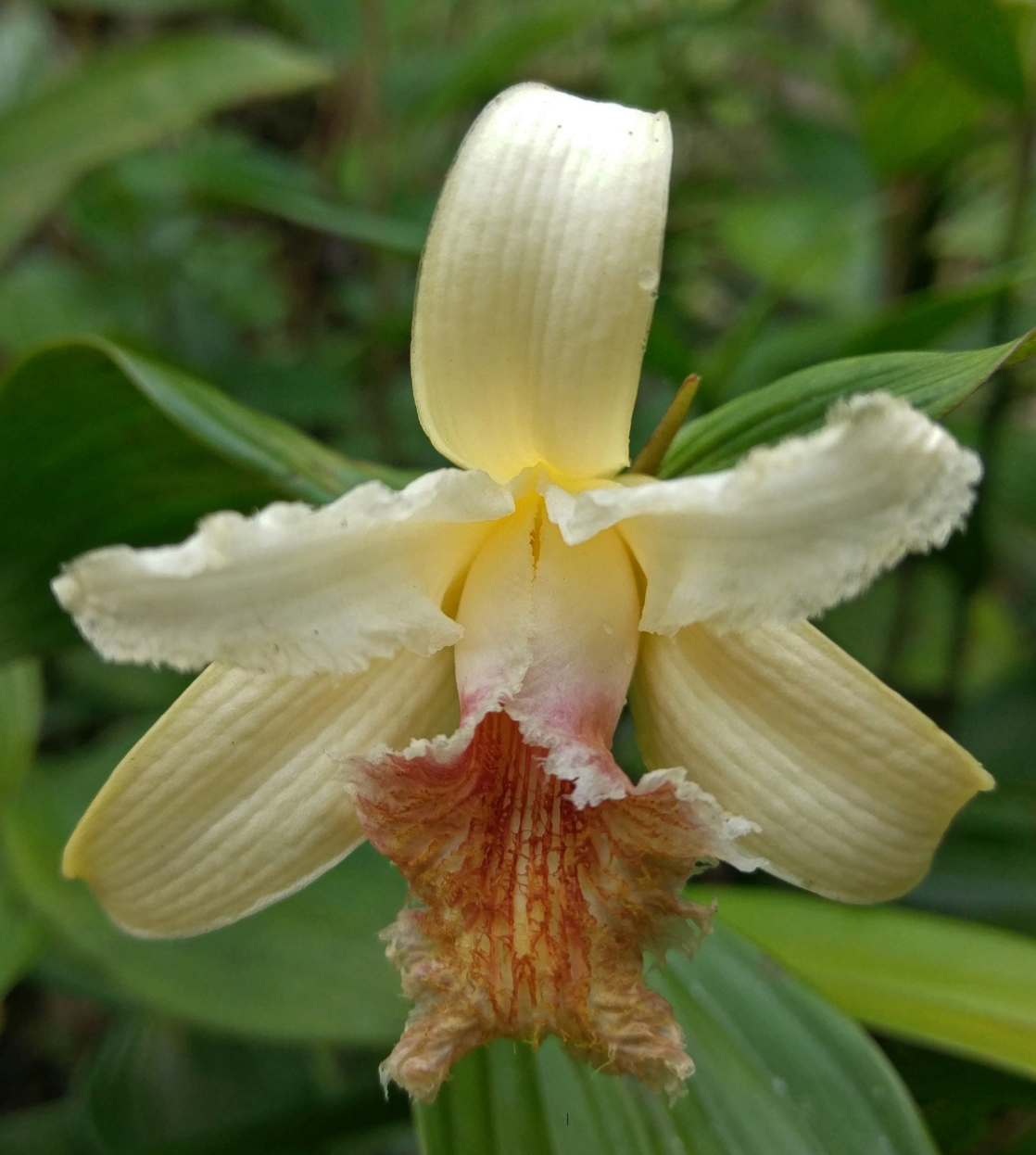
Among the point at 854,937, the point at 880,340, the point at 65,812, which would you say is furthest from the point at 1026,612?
the point at 65,812

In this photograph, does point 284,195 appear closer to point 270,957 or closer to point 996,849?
point 270,957

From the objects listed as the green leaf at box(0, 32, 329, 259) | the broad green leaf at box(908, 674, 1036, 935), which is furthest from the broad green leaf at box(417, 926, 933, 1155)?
the green leaf at box(0, 32, 329, 259)

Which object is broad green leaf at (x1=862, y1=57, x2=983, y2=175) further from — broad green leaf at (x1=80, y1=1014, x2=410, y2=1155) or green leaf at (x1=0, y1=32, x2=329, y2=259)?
broad green leaf at (x1=80, y1=1014, x2=410, y2=1155)

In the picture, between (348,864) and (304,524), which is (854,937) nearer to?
(348,864)


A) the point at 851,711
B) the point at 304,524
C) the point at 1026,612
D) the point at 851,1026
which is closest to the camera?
the point at 304,524

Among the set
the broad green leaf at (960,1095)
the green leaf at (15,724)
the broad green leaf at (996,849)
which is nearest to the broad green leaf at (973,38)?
the broad green leaf at (996,849)

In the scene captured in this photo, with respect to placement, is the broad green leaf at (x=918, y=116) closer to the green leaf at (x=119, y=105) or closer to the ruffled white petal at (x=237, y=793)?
the green leaf at (x=119, y=105)

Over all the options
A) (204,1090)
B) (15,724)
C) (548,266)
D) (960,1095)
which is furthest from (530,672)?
(204,1090)
